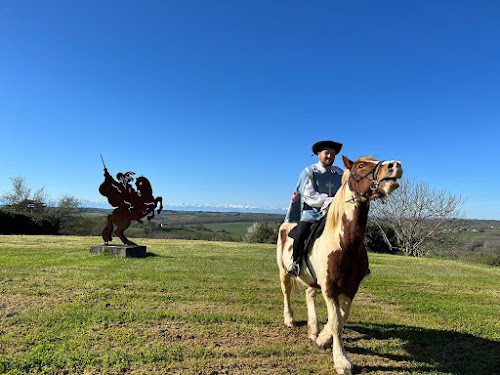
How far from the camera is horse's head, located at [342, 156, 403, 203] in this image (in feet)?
10.7

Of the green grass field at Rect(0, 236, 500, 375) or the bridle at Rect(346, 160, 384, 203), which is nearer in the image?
the bridle at Rect(346, 160, 384, 203)

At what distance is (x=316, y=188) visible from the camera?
468cm

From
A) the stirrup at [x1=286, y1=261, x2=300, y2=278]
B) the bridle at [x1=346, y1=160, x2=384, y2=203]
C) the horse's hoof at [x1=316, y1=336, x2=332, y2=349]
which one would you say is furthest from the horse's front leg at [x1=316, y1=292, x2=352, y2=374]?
the bridle at [x1=346, y1=160, x2=384, y2=203]

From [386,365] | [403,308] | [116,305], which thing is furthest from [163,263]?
[386,365]

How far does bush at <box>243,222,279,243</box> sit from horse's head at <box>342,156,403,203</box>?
1101 inches

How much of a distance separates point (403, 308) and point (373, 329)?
196 cm

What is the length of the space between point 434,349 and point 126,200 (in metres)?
11.6

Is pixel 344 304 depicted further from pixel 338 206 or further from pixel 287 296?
pixel 287 296

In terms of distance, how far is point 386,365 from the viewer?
4.06 meters

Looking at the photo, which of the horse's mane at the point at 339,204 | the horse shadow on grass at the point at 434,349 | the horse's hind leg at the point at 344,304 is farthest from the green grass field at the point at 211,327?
the horse's mane at the point at 339,204

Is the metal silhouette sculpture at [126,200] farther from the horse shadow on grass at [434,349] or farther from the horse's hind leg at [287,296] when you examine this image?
the horse shadow on grass at [434,349]

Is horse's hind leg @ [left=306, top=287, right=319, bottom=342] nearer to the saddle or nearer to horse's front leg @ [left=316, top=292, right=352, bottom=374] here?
the saddle

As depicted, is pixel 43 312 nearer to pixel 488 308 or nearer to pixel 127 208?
pixel 127 208

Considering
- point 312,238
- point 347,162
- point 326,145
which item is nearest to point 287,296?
point 312,238
